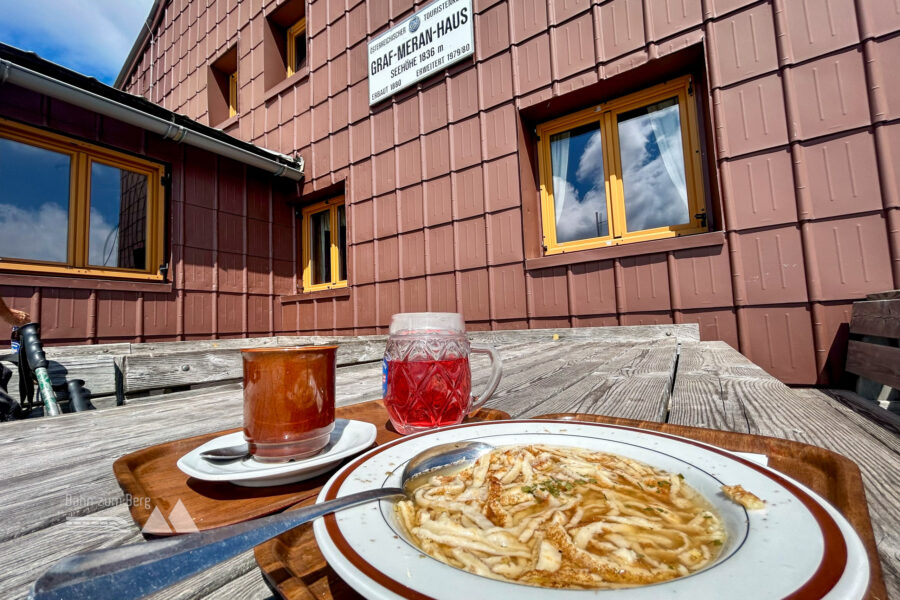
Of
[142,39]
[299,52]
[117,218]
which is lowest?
[117,218]

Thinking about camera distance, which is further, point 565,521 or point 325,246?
point 325,246

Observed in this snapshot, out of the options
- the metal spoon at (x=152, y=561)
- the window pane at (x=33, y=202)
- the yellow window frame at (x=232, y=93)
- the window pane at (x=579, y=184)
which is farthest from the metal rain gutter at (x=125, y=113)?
the metal spoon at (x=152, y=561)

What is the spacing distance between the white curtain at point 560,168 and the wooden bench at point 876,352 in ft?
8.22

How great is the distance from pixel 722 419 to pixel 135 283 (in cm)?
586

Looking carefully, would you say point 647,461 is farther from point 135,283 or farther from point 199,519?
point 135,283

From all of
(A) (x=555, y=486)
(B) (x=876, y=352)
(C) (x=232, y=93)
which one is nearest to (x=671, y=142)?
(B) (x=876, y=352)

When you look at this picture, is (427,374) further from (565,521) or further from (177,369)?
(177,369)

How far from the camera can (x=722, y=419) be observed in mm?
906

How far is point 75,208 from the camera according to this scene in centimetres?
455

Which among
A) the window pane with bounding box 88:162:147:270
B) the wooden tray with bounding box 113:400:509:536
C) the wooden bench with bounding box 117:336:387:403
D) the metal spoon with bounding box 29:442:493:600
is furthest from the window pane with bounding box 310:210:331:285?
the metal spoon with bounding box 29:442:493:600

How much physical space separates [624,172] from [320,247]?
4496mm

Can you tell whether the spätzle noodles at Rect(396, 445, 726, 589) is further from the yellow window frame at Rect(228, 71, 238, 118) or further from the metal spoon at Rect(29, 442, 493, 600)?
the yellow window frame at Rect(228, 71, 238, 118)

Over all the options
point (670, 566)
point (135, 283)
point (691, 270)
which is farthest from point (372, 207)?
point (670, 566)

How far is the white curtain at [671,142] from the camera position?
147 inches
